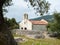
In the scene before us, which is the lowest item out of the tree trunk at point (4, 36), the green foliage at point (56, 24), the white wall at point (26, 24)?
the white wall at point (26, 24)

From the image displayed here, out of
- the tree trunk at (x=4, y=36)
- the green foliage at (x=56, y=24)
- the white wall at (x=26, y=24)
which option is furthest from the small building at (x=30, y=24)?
the tree trunk at (x=4, y=36)

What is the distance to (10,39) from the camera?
1475cm

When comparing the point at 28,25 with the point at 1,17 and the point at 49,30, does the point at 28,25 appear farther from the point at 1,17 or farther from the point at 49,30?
the point at 1,17

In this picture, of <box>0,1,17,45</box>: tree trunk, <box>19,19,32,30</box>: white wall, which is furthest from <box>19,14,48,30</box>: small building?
<box>0,1,17,45</box>: tree trunk

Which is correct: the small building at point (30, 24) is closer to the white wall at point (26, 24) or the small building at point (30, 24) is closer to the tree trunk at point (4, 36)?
the white wall at point (26, 24)

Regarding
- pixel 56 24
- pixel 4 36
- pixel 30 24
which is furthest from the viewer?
pixel 30 24

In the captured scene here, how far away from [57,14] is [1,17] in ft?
178

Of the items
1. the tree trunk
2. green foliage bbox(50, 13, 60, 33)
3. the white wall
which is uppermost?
the tree trunk

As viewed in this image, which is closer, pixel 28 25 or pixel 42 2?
pixel 42 2

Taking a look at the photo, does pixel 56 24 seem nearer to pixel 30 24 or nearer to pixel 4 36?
pixel 30 24

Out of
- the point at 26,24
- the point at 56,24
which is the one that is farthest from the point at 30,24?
the point at 56,24

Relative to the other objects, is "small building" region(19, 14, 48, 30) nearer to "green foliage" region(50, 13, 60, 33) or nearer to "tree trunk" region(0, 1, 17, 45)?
"green foliage" region(50, 13, 60, 33)

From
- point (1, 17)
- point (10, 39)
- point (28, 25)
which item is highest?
point (1, 17)

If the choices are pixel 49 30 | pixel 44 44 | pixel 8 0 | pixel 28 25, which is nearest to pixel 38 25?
pixel 28 25
